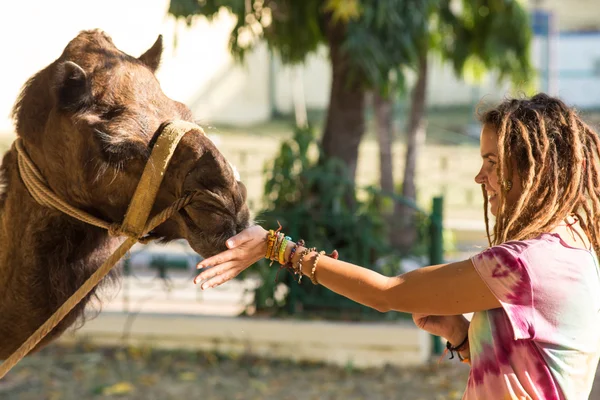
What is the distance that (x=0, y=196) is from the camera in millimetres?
2627

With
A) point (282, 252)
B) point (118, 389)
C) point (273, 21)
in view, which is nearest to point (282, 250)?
point (282, 252)

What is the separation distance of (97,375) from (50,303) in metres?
3.80

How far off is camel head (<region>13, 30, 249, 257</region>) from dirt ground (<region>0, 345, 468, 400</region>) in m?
3.67

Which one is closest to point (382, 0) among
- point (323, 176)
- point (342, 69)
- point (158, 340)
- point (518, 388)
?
point (342, 69)

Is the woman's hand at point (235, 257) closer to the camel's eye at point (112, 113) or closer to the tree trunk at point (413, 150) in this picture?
the camel's eye at point (112, 113)

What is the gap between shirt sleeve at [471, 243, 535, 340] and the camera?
1963mm

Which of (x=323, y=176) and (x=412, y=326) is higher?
(x=323, y=176)

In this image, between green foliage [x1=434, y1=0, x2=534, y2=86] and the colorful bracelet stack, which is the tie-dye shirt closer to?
the colorful bracelet stack

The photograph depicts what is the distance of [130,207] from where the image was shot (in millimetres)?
2250

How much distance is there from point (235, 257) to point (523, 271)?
0.73 m

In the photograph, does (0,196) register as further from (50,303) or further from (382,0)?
(382,0)

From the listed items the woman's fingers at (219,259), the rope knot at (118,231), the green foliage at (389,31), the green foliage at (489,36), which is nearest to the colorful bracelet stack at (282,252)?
the woman's fingers at (219,259)

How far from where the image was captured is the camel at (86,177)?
217cm

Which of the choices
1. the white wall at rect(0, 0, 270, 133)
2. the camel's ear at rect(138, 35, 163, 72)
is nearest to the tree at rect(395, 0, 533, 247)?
the white wall at rect(0, 0, 270, 133)
